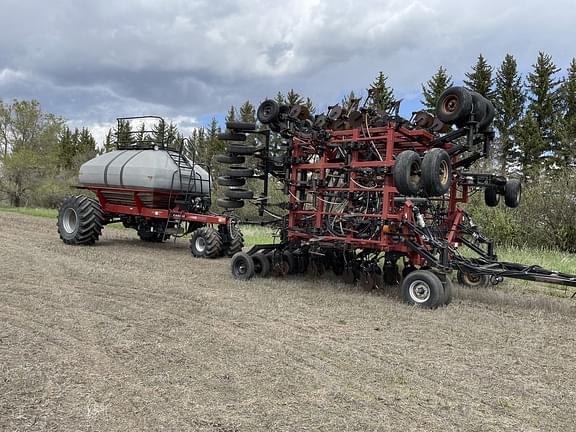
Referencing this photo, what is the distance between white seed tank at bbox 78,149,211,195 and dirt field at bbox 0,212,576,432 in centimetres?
424


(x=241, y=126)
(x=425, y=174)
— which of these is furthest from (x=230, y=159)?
(x=425, y=174)

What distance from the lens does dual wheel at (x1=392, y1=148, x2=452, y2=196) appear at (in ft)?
20.7

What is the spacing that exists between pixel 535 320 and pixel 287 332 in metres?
2.90

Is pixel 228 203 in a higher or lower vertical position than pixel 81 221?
higher

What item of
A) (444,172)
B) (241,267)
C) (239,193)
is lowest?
(241,267)

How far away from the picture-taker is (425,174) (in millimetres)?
6328

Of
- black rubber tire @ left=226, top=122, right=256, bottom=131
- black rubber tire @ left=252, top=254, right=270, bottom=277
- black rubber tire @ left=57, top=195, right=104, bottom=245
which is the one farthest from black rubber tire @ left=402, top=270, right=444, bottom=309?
black rubber tire @ left=57, top=195, right=104, bottom=245

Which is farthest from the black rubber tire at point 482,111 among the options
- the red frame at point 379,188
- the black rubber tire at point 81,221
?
the black rubber tire at point 81,221

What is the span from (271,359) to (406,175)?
3.09m

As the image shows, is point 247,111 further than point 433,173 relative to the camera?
Yes

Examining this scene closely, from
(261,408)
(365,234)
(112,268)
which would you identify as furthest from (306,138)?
(261,408)

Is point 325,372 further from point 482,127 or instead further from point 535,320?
point 482,127

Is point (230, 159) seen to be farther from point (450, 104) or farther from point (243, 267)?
point (450, 104)

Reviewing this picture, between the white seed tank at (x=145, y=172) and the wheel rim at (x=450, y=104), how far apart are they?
6.45 metres
